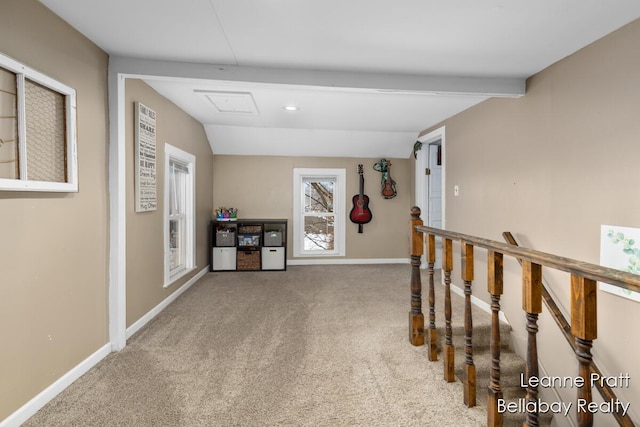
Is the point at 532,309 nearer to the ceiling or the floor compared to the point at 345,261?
nearer to the ceiling

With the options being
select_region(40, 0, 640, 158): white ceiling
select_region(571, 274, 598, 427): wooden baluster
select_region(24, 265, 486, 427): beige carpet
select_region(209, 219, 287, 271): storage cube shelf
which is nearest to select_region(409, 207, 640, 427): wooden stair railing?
select_region(571, 274, 598, 427): wooden baluster

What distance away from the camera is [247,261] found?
16.1 ft

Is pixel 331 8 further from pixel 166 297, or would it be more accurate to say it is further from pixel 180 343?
pixel 166 297

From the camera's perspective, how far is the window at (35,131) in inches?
59.1

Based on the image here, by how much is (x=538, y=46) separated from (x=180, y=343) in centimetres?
323

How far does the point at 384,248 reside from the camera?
5.51 metres

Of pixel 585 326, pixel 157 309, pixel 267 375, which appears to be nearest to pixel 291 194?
pixel 157 309

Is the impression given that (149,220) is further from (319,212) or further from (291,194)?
(319,212)

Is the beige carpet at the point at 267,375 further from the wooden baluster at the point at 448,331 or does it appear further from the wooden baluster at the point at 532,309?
the wooden baluster at the point at 532,309

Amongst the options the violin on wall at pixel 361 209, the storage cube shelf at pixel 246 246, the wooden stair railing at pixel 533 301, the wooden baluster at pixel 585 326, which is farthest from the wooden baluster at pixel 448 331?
the violin on wall at pixel 361 209

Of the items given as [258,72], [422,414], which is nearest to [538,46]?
[258,72]

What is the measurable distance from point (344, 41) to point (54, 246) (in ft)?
6.76

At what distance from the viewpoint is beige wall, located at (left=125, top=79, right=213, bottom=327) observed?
256 centimetres

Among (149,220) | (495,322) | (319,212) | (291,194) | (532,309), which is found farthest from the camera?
(319,212)
